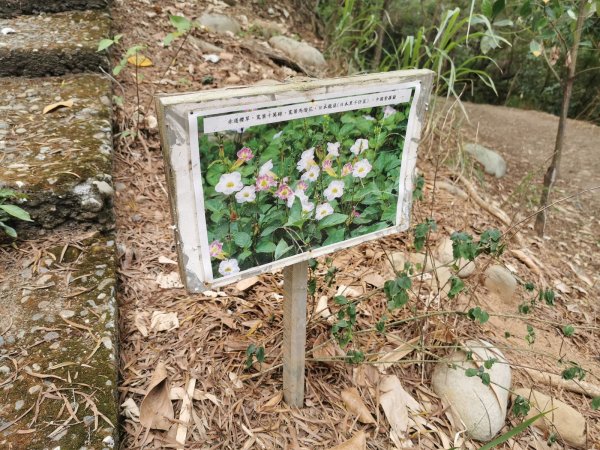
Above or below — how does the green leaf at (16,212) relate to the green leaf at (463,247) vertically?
below

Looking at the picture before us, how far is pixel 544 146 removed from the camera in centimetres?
463

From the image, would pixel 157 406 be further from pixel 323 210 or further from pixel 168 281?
pixel 323 210

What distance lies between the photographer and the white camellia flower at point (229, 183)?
0.99 meters

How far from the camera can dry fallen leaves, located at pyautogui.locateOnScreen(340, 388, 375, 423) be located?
4.85 ft

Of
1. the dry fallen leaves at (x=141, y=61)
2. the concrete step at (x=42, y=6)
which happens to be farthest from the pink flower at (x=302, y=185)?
the concrete step at (x=42, y=6)

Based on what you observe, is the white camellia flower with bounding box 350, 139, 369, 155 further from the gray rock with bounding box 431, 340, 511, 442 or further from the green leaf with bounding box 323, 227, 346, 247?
the gray rock with bounding box 431, 340, 511, 442

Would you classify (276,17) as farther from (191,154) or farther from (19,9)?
(191,154)

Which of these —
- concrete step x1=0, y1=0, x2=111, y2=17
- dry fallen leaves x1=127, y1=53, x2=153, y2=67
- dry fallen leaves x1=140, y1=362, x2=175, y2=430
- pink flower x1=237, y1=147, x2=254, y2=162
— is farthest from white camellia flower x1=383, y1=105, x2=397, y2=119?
concrete step x1=0, y1=0, x2=111, y2=17

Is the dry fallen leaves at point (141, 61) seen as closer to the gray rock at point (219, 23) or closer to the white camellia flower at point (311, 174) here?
the gray rock at point (219, 23)

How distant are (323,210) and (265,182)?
0.19 metres

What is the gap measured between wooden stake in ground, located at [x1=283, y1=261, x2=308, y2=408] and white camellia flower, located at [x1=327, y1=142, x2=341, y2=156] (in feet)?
0.97

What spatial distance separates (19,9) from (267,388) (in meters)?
2.82

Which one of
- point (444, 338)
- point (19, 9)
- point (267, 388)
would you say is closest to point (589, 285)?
point (444, 338)

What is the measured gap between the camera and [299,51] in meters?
3.73
